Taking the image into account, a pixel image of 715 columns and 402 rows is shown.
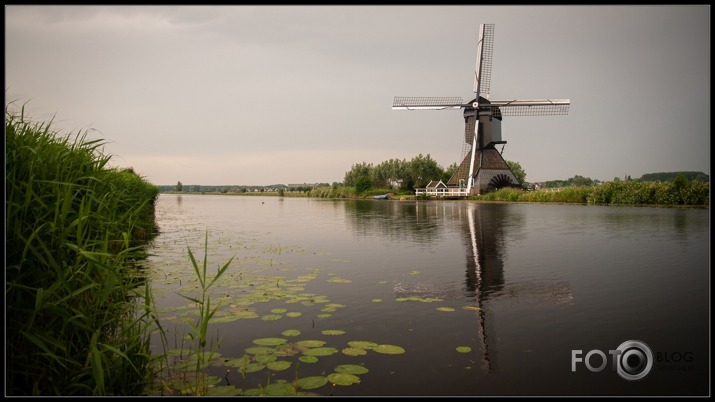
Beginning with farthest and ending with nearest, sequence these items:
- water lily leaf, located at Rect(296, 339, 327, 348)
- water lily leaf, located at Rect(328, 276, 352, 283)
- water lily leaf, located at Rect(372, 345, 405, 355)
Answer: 1. water lily leaf, located at Rect(328, 276, 352, 283)
2. water lily leaf, located at Rect(296, 339, 327, 348)
3. water lily leaf, located at Rect(372, 345, 405, 355)

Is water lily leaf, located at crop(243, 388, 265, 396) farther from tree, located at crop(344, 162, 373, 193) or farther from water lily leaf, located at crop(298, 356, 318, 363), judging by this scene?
tree, located at crop(344, 162, 373, 193)

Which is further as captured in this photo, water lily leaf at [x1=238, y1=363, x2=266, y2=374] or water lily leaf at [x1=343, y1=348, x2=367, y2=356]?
water lily leaf at [x1=343, y1=348, x2=367, y2=356]

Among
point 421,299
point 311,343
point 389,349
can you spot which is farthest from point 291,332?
point 421,299

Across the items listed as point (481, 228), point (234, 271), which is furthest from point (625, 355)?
point (481, 228)

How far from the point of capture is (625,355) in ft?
16.5

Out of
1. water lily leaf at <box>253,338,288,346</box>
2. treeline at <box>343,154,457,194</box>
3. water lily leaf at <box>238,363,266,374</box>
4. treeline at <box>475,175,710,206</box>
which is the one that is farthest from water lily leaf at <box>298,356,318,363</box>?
treeline at <box>343,154,457,194</box>

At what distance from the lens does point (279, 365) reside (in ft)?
15.4

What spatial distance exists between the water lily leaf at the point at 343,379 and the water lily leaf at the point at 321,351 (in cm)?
Answer: 58

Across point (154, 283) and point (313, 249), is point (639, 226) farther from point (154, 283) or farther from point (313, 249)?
point (154, 283)

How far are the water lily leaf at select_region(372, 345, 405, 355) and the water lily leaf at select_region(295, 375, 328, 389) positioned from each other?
100 centimetres

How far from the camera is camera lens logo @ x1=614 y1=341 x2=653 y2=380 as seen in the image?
15.5 feet

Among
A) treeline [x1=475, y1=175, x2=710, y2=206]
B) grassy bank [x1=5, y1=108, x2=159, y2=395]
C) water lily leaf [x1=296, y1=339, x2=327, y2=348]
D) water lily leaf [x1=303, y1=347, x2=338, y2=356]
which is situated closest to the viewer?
grassy bank [x1=5, y1=108, x2=159, y2=395]

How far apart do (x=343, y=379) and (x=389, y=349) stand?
989 millimetres

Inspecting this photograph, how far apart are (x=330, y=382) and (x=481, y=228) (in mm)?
17632
